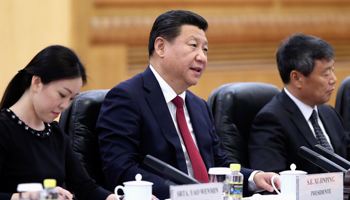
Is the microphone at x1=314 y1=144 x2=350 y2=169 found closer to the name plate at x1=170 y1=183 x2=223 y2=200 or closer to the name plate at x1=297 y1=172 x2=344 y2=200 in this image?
the name plate at x1=297 y1=172 x2=344 y2=200

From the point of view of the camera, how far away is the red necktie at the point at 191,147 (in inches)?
79.4

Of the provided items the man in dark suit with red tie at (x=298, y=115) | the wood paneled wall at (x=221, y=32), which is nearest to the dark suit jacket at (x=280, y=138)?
the man in dark suit with red tie at (x=298, y=115)

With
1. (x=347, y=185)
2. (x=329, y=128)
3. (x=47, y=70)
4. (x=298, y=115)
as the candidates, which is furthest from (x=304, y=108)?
(x=47, y=70)

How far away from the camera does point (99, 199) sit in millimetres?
1737

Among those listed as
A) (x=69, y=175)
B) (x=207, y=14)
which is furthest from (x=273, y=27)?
(x=69, y=175)

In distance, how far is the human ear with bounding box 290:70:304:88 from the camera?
8.77ft

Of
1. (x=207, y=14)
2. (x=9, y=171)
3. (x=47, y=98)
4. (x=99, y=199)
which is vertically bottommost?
(x=99, y=199)

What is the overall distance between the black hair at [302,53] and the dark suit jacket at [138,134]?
81 centimetres

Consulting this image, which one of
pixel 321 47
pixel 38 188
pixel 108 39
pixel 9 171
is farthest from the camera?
pixel 108 39

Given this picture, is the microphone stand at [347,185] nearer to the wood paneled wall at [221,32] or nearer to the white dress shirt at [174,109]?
the white dress shirt at [174,109]

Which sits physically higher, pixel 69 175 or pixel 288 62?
pixel 288 62

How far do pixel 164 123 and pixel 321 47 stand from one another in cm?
111

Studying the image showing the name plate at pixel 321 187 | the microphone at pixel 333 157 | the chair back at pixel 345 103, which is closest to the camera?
the name plate at pixel 321 187

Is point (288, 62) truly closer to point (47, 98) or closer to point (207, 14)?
point (47, 98)
